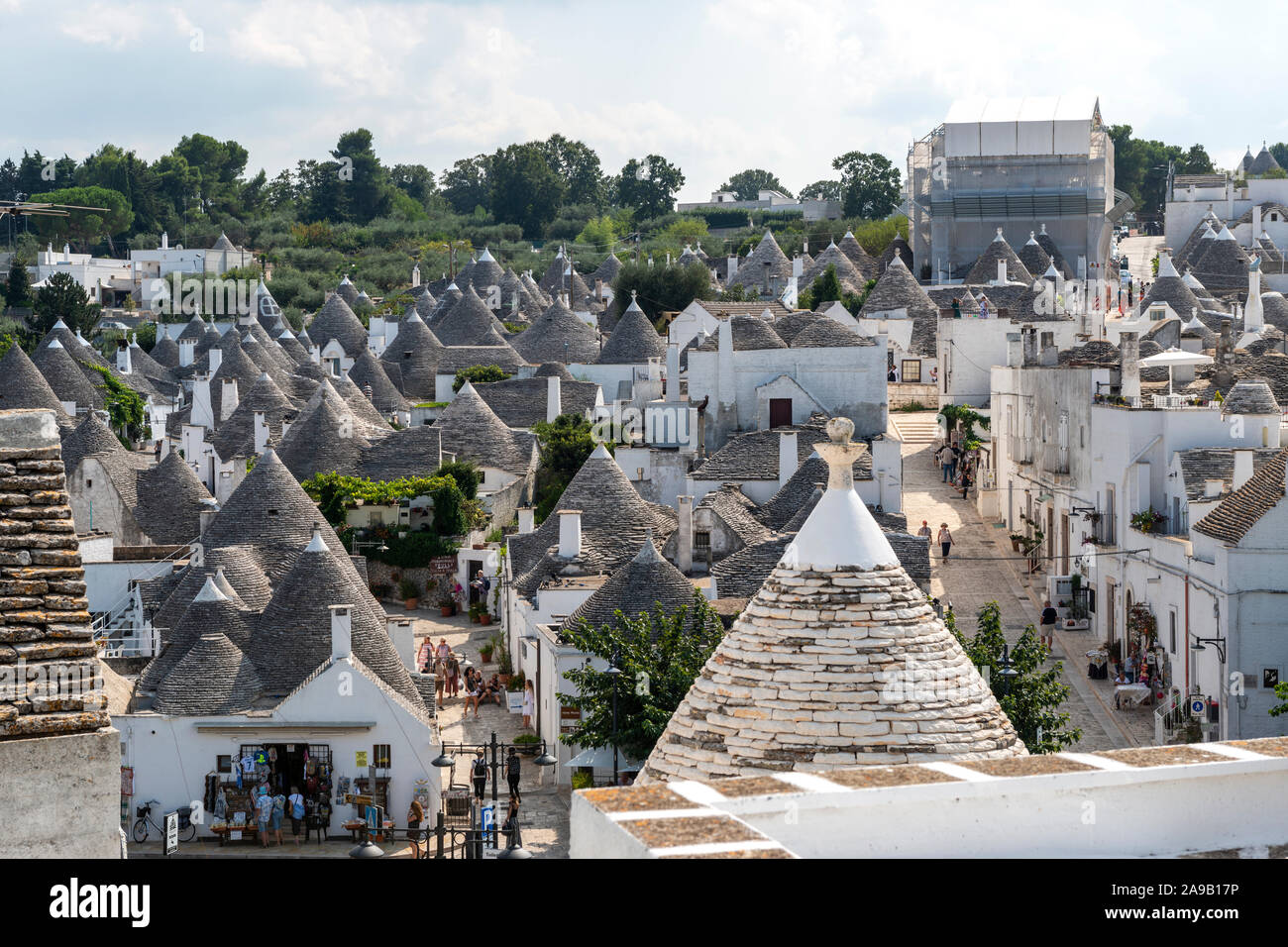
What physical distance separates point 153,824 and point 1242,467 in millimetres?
17384

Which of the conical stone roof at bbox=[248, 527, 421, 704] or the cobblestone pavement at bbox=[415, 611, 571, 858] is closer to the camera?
the cobblestone pavement at bbox=[415, 611, 571, 858]

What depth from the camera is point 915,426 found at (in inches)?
2202

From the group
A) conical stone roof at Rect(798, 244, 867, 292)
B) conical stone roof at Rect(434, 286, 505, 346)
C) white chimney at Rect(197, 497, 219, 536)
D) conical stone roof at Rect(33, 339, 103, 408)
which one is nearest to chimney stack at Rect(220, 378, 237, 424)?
conical stone roof at Rect(33, 339, 103, 408)

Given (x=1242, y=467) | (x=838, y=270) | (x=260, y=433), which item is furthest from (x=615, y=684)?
(x=838, y=270)

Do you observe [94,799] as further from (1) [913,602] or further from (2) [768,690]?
(1) [913,602]

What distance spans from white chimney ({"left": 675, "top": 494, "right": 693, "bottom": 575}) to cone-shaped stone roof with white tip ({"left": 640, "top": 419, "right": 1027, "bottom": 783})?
23.6 m

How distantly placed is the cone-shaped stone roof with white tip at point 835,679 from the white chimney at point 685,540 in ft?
77.5

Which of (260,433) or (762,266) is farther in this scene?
(762,266)

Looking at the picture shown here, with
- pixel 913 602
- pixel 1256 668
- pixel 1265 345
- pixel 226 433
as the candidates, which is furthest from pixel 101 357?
pixel 913 602

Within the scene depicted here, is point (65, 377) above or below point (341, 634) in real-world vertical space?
above

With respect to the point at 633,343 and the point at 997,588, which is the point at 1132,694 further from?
the point at 633,343

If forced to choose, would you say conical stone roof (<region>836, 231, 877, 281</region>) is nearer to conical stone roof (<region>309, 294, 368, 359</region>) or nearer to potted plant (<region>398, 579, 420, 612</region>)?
conical stone roof (<region>309, 294, 368, 359</region>)

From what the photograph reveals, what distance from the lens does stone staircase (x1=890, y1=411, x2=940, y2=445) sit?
178 ft

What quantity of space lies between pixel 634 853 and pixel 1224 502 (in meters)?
24.9
